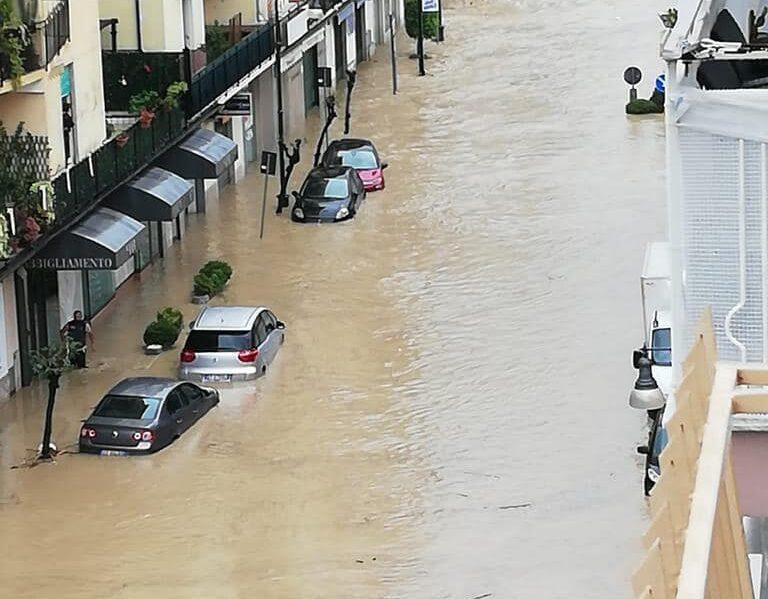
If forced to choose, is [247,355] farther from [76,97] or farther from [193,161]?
[193,161]

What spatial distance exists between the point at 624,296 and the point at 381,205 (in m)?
10.5

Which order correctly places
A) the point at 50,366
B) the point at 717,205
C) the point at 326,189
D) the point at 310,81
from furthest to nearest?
the point at 310,81
the point at 326,189
the point at 50,366
the point at 717,205

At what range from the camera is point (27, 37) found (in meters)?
31.5

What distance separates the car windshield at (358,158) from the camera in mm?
48781

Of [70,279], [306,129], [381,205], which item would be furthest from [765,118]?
[306,129]

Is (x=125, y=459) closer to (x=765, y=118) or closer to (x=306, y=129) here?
(x=765, y=118)

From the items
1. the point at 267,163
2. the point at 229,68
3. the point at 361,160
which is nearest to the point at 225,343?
the point at 267,163

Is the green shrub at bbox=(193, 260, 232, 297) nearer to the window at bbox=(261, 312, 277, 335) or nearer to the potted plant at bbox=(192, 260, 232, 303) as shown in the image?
the potted plant at bbox=(192, 260, 232, 303)

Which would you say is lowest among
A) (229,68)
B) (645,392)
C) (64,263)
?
(64,263)

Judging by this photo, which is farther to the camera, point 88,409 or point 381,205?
point 381,205

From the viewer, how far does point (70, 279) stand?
1384 inches

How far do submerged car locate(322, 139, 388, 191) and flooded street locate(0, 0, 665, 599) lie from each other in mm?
683

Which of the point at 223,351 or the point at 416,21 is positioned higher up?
the point at 416,21

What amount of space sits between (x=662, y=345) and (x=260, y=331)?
9129mm
